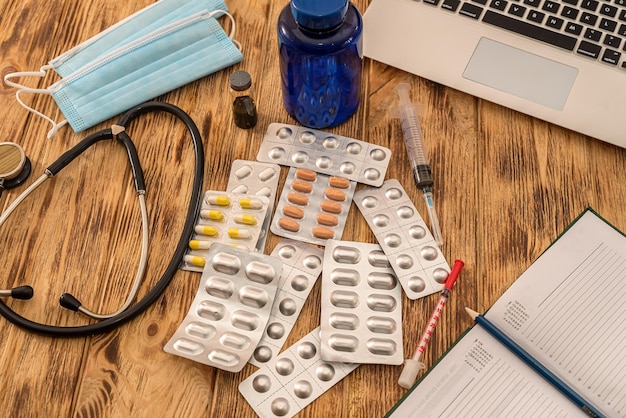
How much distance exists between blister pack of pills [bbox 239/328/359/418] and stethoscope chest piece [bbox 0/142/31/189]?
0.40 meters

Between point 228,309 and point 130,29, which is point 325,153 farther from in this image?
point 130,29

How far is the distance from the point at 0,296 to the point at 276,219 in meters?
0.34

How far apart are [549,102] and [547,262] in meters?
0.22

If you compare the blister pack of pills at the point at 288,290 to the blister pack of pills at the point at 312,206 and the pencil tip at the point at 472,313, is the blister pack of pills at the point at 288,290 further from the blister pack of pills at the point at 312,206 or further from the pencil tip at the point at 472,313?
the pencil tip at the point at 472,313

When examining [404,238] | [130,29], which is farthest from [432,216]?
[130,29]

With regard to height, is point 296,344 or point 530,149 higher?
point 530,149

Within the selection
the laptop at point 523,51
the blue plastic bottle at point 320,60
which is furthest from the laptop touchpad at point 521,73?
the blue plastic bottle at point 320,60

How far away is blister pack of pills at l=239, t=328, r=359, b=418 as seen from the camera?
67 centimetres

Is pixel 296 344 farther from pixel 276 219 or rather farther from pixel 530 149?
pixel 530 149

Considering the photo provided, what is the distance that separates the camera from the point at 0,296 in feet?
2.38

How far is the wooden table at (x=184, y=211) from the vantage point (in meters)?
0.69

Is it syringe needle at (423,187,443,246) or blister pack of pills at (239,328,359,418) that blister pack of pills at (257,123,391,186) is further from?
blister pack of pills at (239,328,359,418)

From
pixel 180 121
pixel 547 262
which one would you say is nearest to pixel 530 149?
pixel 547 262

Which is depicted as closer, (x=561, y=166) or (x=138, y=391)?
(x=138, y=391)
